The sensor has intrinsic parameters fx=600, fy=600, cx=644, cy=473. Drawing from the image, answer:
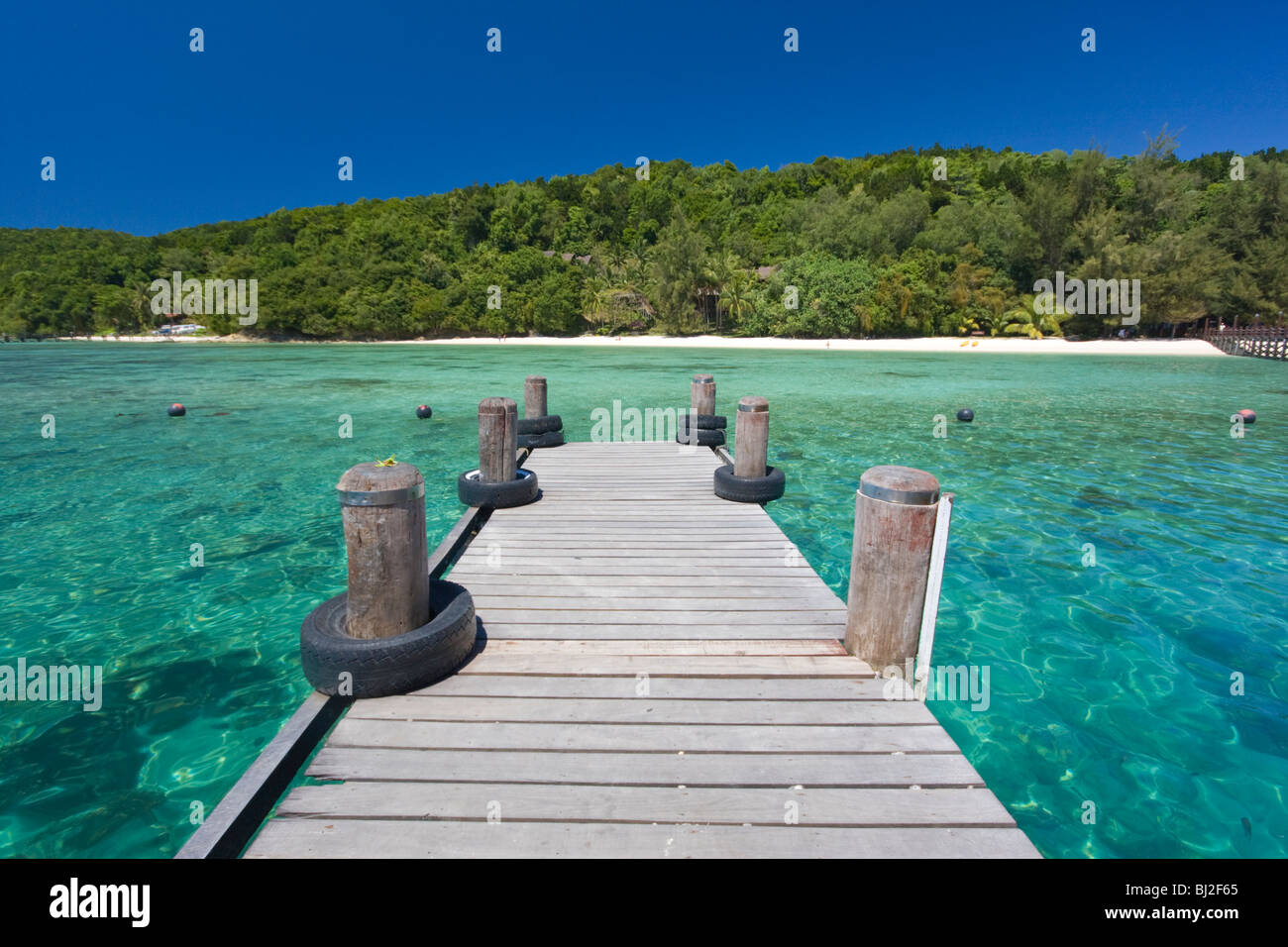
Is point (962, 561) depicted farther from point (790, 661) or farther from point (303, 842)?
point (303, 842)

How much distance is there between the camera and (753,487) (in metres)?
7.15

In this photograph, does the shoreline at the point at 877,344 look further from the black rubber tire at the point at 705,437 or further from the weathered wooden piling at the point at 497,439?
the weathered wooden piling at the point at 497,439

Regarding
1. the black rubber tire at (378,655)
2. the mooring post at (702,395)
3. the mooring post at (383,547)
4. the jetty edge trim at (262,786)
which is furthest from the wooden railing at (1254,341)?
the jetty edge trim at (262,786)

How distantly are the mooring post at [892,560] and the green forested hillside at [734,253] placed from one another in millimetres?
54934

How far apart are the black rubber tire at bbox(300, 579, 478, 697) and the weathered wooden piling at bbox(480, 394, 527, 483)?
3.36 metres

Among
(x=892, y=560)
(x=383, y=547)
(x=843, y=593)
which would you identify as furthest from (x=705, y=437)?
(x=383, y=547)

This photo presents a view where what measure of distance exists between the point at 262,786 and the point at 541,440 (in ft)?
26.9

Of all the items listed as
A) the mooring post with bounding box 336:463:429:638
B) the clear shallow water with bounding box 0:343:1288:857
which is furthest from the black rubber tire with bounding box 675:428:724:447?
the mooring post with bounding box 336:463:429:638

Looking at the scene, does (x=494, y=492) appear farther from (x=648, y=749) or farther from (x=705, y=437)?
(x=705, y=437)

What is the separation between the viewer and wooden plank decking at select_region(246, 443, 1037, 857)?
2.42 meters

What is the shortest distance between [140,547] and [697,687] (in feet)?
24.8

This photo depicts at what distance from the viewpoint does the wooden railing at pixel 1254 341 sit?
3875cm

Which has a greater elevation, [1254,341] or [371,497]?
[1254,341]
